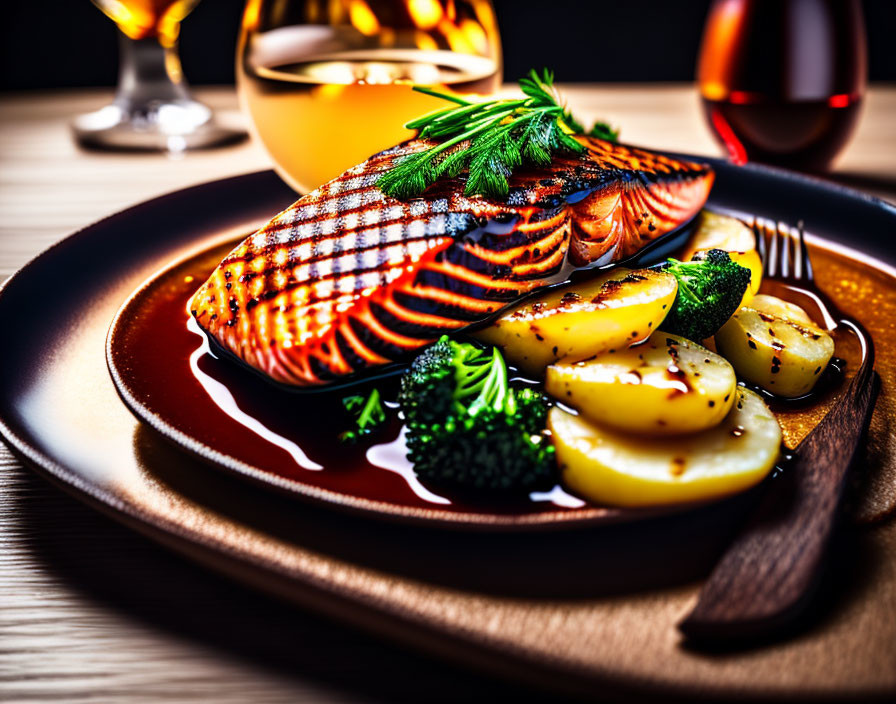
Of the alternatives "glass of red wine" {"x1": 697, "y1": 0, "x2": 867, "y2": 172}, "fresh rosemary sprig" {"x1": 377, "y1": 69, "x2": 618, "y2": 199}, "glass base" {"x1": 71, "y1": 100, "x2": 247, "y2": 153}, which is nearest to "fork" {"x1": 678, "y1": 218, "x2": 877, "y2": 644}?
"fresh rosemary sprig" {"x1": 377, "y1": 69, "x2": 618, "y2": 199}

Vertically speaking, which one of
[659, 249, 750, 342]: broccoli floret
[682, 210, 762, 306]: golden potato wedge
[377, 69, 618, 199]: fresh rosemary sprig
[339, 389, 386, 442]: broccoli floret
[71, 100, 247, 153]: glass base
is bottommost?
[71, 100, 247, 153]: glass base

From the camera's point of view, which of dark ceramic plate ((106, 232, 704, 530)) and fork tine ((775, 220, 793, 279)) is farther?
fork tine ((775, 220, 793, 279))

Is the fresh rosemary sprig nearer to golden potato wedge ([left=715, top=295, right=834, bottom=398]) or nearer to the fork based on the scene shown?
golden potato wedge ([left=715, top=295, right=834, bottom=398])

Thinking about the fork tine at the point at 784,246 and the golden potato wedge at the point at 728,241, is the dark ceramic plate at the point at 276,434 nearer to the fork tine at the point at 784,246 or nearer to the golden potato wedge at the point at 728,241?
the golden potato wedge at the point at 728,241

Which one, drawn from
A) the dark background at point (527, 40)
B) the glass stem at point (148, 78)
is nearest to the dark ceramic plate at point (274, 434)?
the glass stem at point (148, 78)

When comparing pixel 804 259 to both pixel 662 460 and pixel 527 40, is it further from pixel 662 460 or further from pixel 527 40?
pixel 527 40

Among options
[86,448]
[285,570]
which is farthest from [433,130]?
[285,570]

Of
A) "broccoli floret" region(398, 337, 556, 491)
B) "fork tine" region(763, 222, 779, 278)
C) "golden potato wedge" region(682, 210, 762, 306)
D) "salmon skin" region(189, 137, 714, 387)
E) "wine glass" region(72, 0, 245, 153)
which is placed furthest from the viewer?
"wine glass" region(72, 0, 245, 153)
